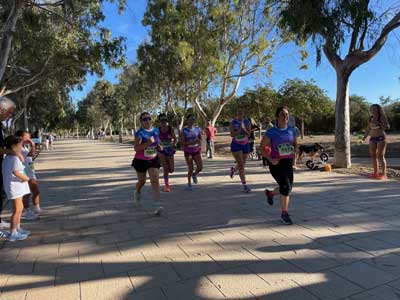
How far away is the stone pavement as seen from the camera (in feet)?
9.08

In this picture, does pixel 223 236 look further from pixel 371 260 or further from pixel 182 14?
pixel 182 14

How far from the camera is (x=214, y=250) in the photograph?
3.60 metres

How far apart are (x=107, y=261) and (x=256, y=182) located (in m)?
4.91

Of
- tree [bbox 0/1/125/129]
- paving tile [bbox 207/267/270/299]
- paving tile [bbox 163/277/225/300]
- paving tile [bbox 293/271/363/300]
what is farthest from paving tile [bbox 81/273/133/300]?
tree [bbox 0/1/125/129]

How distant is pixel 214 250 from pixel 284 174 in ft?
4.89

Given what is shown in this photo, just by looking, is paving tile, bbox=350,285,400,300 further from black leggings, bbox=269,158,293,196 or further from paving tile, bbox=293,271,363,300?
black leggings, bbox=269,158,293,196

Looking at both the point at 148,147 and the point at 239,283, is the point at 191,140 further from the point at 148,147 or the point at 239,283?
the point at 239,283

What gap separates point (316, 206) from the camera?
529 cm

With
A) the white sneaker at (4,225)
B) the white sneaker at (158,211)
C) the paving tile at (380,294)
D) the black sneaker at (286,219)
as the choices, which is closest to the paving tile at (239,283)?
the paving tile at (380,294)

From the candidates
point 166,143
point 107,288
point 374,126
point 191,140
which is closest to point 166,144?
point 166,143

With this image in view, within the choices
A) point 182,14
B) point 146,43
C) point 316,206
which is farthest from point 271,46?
point 316,206

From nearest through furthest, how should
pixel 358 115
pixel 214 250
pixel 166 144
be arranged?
pixel 214 250 → pixel 166 144 → pixel 358 115

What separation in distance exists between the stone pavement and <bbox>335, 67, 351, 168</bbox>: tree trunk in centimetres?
308

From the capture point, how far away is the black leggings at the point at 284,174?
4285 mm
